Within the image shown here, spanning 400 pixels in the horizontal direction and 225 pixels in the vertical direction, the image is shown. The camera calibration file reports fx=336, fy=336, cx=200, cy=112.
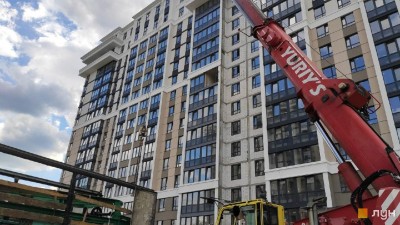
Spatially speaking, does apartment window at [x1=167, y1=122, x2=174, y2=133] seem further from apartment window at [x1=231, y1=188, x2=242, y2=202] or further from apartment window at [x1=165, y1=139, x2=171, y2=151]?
apartment window at [x1=231, y1=188, x2=242, y2=202]

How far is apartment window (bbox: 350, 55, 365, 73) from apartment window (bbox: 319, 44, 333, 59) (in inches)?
121

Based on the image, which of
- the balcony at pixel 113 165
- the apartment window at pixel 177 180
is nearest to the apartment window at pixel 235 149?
the apartment window at pixel 177 180

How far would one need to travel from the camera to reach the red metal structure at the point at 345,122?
809 centimetres

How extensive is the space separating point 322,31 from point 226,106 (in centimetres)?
1693

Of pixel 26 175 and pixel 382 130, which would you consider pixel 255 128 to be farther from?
pixel 26 175

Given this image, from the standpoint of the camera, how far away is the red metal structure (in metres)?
8.09

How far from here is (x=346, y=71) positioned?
1511 inches

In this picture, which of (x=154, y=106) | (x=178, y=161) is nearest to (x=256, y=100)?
(x=178, y=161)

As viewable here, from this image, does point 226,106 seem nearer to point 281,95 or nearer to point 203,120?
point 203,120

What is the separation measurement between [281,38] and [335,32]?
108ft

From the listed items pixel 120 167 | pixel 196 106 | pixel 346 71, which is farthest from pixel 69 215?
pixel 120 167

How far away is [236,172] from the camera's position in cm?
4503

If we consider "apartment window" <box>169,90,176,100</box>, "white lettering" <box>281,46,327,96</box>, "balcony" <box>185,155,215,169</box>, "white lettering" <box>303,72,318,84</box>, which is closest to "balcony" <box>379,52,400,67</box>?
"balcony" <box>185,155,215,169</box>

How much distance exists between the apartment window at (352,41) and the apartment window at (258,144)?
15402 millimetres
